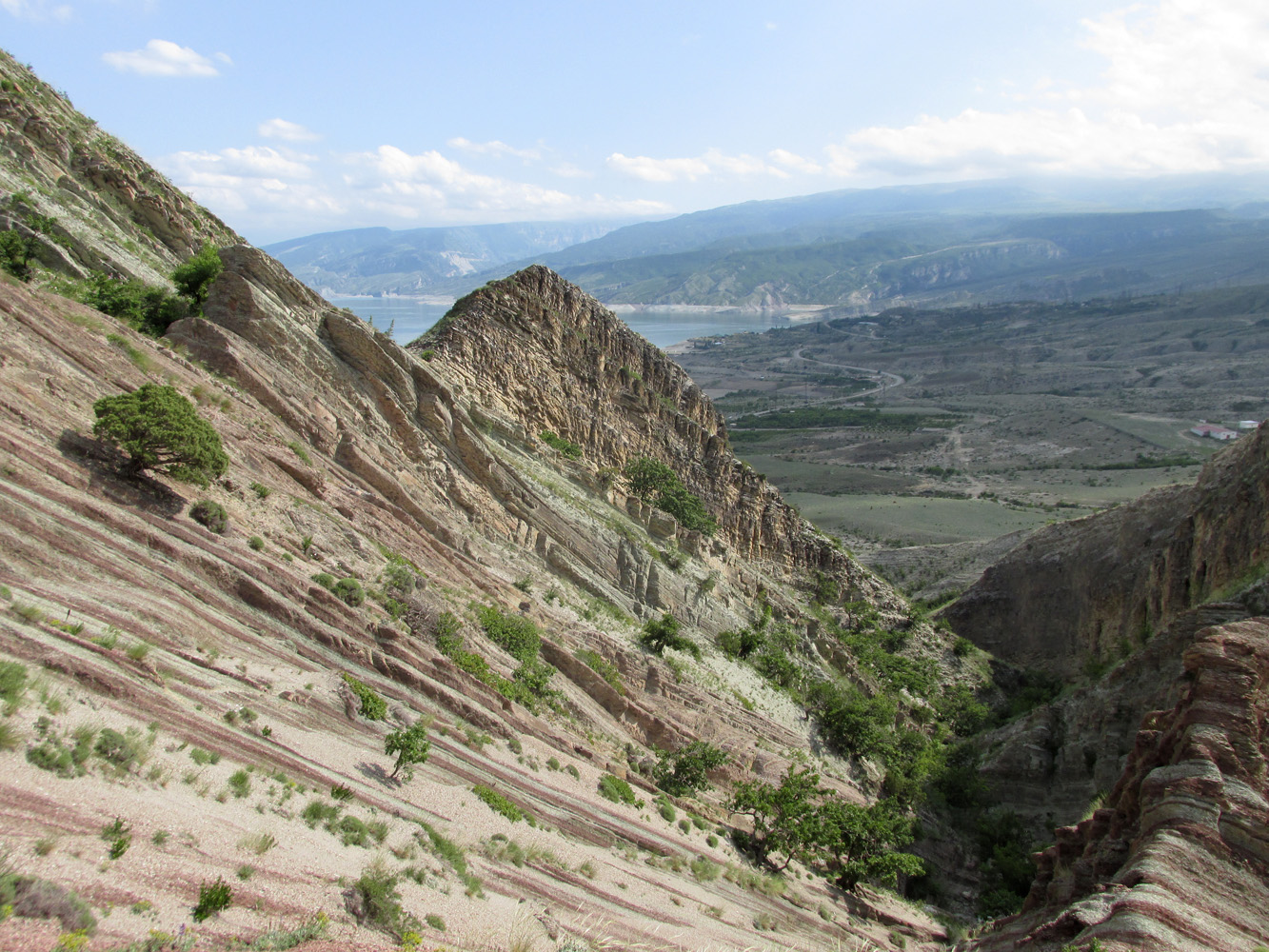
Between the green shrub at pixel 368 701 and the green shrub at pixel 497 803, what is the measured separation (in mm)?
2778

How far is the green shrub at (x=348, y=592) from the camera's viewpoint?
19.9m

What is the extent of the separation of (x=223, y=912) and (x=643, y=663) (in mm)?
20852

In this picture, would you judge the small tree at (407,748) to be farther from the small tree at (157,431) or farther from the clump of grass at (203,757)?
the small tree at (157,431)

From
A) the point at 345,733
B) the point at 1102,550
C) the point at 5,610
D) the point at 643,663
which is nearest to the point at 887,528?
the point at 1102,550

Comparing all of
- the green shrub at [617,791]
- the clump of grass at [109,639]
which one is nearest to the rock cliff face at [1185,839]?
the green shrub at [617,791]

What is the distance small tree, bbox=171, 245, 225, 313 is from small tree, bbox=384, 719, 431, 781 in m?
19.7

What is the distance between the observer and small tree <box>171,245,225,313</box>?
91.9 ft

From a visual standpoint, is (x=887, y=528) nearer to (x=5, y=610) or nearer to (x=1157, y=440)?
(x=1157, y=440)

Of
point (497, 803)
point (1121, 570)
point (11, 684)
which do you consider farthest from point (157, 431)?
point (1121, 570)

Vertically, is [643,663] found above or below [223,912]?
below

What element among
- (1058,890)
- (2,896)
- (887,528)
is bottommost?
(887,528)

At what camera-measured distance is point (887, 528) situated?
85.8 m

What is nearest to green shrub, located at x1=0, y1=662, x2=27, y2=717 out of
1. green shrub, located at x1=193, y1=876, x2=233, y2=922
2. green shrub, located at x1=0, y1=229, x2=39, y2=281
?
green shrub, located at x1=193, y1=876, x2=233, y2=922

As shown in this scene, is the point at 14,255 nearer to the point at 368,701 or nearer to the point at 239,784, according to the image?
the point at 368,701
